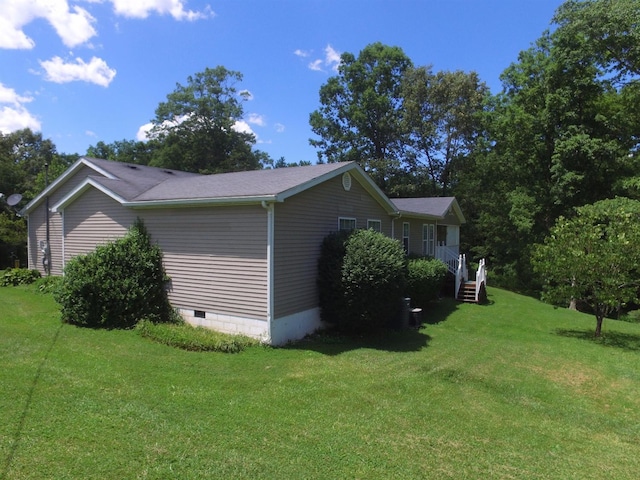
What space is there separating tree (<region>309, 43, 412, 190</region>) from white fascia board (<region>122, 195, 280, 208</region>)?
997 inches

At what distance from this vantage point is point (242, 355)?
809 cm

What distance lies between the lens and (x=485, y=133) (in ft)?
97.6

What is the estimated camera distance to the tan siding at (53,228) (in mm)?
16203

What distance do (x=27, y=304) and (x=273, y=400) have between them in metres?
10.0

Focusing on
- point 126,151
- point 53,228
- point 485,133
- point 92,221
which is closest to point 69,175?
point 53,228

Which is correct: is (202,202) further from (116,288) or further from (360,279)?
(360,279)

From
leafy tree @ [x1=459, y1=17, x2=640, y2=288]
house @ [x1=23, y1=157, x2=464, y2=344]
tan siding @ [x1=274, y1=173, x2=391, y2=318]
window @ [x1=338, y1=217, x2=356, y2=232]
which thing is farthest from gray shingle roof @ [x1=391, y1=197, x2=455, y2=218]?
tan siding @ [x1=274, y1=173, x2=391, y2=318]

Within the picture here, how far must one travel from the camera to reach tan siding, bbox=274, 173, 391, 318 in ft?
30.1

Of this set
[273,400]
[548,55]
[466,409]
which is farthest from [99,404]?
[548,55]

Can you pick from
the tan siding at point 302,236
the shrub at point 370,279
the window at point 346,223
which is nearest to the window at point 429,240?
the window at point 346,223

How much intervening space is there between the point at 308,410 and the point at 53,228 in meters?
16.0

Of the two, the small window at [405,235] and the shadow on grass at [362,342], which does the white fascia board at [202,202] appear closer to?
the shadow on grass at [362,342]

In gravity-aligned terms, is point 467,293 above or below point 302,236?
below

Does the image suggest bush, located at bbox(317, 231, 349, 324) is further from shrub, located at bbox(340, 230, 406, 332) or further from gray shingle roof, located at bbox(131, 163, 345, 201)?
gray shingle roof, located at bbox(131, 163, 345, 201)
